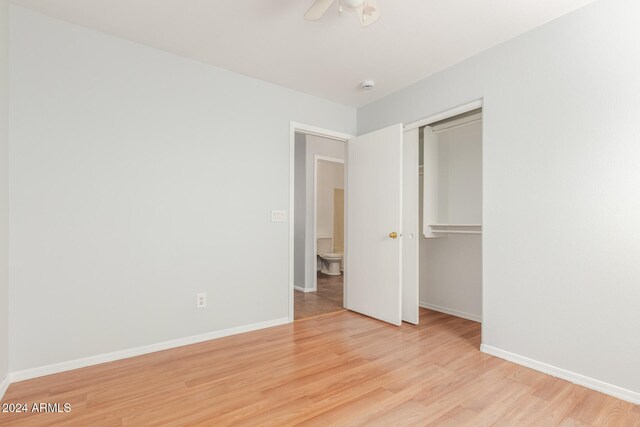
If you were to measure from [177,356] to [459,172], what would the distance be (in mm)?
3305

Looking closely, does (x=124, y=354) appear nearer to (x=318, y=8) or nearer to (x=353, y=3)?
(x=318, y=8)

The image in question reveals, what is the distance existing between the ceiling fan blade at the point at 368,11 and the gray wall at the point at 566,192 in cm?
128

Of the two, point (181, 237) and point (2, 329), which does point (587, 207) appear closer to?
point (181, 237)

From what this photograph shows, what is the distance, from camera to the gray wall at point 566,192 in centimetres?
200

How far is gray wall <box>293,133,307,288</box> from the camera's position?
498 cm

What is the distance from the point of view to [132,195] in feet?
8.45

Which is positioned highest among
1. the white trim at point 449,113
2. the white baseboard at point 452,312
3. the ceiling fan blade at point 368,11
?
the ceiling fan blade at point 368,11

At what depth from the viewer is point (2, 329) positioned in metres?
1.99

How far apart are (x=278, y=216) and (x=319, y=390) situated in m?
1.75

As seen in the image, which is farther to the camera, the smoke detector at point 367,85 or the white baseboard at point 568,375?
the smoke detector at point 367,85

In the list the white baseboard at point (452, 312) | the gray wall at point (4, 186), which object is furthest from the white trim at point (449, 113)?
the gray wall at point (4, 186)

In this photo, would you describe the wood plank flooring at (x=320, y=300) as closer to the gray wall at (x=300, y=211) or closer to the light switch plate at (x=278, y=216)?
the gray wall at (x=300, y=211)

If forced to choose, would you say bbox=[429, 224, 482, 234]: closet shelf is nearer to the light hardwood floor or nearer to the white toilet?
the light hardwood floor

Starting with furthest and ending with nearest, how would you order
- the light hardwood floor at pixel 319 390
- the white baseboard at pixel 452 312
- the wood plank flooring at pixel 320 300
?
the wood plank flooring at pixel 320 300
the white baseboard at pixel 452 312
the light hardwood floor at pixel 319 390
